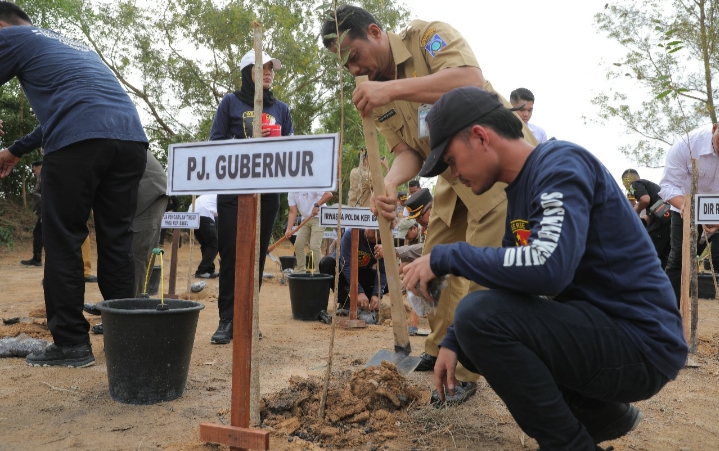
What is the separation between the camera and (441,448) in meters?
2.16

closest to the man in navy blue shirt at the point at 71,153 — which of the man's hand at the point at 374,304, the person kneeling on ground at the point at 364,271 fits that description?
the person kneeling on ground at the point at 364,271

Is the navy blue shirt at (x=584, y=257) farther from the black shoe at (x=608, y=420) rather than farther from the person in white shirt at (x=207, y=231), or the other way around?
the person in white shirt at (x=207, y=231)

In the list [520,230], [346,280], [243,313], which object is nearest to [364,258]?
[346,280]

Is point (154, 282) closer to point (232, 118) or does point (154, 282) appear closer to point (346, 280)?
point (346, 280)

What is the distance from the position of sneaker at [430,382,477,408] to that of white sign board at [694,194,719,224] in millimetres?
2303

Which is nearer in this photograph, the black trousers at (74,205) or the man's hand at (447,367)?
the man's hand at (447,367)

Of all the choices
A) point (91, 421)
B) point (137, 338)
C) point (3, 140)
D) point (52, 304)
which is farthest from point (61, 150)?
point (3, 140)

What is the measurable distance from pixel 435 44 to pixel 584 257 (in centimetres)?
146

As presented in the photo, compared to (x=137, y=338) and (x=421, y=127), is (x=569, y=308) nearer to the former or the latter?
(x=421, y=127)

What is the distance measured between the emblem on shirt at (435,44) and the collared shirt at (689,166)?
105 inches

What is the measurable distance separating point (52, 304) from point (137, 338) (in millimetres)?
948

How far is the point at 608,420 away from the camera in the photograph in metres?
1.90

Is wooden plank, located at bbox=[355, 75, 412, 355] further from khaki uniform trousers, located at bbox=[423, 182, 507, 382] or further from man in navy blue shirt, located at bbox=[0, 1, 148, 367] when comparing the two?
man in navy blue shirt, located at bbox=[0, 1, 148, 367]

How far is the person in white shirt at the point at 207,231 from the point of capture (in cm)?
862
